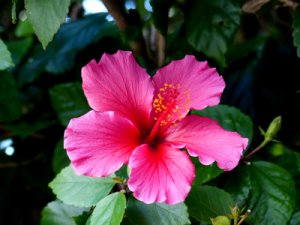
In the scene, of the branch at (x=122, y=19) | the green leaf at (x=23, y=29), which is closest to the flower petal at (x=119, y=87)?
the branch at (x=122, y=19)

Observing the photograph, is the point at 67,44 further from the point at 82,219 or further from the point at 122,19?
the point at 82,219

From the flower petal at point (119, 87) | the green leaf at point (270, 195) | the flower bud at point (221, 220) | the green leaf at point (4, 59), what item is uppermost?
the green leaf at point (4, 59)

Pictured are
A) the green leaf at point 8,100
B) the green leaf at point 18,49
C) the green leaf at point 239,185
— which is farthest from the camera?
the green leaf at point 18,49

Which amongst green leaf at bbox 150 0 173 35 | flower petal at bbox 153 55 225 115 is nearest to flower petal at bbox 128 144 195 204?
flower petal at bbox 153 55 225 115

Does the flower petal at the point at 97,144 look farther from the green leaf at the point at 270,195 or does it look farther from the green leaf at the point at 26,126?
the green leaf at the point at 26,126

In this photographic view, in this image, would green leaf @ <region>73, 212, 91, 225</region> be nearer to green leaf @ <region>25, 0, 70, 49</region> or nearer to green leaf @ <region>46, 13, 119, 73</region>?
green leaf @ <region>25, 0, 70, 49</region>

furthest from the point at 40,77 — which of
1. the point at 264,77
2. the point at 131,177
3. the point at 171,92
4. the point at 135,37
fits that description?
the point at 131,177

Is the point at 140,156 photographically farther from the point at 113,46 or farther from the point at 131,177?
the point at 113,46
